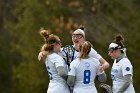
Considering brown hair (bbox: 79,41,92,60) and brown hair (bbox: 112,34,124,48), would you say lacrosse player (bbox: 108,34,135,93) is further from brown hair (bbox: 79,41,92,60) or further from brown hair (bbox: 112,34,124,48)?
brown hair (bbox: 79,41,92,60)

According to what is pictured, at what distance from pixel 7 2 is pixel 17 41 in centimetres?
230

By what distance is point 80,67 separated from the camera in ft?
48.8

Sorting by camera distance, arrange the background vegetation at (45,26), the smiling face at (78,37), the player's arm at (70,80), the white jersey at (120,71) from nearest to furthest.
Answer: the player's arm at (70,80) → the white jersey at (120,71) → the smiling face at (78,37) → the background vegetation at (45,26)

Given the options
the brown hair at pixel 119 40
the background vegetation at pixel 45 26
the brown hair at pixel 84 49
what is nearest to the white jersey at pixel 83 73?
the brown hair at pixel 84 49

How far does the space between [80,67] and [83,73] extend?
0.38 ft

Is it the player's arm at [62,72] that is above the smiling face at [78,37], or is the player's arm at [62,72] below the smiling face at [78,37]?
below

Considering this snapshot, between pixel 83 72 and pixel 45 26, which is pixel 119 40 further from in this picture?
pixel 45 26

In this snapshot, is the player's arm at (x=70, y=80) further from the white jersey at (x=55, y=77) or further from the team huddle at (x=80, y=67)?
the white jersey at (x=55, y=77)

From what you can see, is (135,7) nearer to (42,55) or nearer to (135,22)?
(135,22)

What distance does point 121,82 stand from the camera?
1509 centimetres

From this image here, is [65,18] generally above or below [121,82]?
→ above

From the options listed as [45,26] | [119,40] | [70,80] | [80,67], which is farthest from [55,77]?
[45,26]

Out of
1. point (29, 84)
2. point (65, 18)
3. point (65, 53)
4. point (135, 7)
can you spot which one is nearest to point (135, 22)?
point (135, 7)

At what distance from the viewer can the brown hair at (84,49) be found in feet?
48.2
